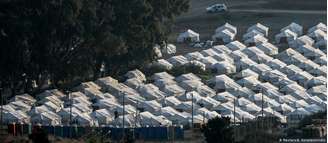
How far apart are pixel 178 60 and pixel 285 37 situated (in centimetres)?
948

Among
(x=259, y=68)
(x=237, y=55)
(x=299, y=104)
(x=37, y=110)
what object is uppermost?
(x=237, y=55)

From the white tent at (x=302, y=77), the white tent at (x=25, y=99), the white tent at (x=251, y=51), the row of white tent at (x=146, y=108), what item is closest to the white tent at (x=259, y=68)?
the white tent at (x=302, y=77)

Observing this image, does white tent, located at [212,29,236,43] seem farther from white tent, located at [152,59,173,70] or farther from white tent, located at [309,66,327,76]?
white tent, located at [309,66,327,76]

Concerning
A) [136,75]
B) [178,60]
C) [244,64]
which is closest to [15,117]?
[136,75]

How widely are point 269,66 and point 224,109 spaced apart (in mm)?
12743

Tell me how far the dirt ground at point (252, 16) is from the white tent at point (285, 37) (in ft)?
3.76

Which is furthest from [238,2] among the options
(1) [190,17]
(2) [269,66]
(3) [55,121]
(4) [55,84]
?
(3) [55,121]

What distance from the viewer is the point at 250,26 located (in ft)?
321

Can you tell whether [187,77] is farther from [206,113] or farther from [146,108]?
[206,113]

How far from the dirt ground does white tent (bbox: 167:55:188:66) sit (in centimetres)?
759

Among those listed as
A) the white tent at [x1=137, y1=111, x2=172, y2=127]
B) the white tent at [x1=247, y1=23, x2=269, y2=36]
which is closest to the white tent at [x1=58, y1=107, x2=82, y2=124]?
the white tent at [x1=137, y1=111, x2=172, y2=127]

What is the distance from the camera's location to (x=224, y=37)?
92.8m

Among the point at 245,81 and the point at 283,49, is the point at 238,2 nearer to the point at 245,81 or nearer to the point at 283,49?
the point at 283,49

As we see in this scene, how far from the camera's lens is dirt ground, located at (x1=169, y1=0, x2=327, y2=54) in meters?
97.9
